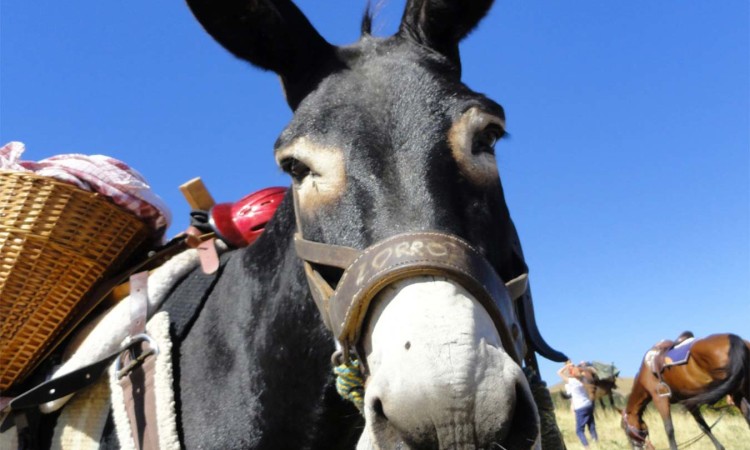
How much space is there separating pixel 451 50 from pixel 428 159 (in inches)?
36.2

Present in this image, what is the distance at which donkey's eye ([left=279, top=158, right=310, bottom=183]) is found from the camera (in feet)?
6.84

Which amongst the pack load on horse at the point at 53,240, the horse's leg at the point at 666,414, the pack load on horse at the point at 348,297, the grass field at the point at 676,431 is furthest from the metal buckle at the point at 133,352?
the horse's leg at the point at 666,414

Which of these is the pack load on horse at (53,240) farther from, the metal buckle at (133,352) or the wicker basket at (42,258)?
the metal buckle at (133,352)

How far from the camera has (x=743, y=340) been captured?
40.6ft

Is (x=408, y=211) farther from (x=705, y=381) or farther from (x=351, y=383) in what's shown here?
(x=705, y=381)

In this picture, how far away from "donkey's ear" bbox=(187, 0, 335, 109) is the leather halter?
0.98 meters

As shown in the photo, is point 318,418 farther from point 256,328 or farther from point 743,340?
point 743,340

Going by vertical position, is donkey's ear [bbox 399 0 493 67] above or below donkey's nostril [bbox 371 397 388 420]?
above

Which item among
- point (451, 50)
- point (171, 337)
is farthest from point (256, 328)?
point (451, 50)

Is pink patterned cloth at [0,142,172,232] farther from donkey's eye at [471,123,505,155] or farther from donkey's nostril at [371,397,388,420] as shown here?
donkey's nostril at [371,397,388,420]

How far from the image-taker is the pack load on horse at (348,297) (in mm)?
1515

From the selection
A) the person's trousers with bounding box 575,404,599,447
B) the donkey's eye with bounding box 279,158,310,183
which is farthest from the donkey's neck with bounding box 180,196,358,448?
the person's trousers with bounding box 575,404,599,447

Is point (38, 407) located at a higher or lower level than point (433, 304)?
higher

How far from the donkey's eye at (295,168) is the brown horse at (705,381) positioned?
40.1 ft
